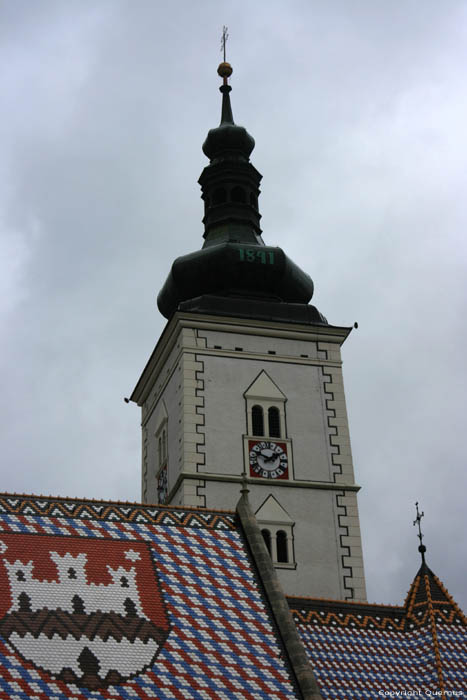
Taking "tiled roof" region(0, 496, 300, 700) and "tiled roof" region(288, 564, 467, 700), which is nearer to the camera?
"tiled roof" region(0, 496, 300, 700)

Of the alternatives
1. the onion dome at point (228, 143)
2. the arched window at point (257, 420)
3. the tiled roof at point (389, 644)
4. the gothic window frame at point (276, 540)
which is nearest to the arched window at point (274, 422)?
the arched window at point (257, 420)

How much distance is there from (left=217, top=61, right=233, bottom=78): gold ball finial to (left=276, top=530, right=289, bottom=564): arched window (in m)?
19.6

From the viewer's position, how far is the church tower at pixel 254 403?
3553 cm

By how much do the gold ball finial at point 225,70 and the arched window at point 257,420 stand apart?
15601 millimetres

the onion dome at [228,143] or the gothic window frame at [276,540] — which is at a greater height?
the onion dome at [228,143]

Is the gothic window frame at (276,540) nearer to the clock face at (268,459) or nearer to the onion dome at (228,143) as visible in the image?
the clock face at (268,459)

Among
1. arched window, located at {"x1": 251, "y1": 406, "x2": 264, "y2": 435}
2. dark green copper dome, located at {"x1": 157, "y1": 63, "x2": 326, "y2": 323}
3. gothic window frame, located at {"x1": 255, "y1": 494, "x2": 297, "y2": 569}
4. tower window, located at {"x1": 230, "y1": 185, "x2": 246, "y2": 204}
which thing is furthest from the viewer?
tower window, located at {"x1": 230, "y1": 185, "x2": 246, "y2": 204}

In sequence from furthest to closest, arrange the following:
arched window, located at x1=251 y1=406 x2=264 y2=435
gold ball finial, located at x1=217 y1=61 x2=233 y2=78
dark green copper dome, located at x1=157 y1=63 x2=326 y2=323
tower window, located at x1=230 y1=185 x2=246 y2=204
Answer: gold ball finial, located at x1=217 y1=61 x2=233 y2=78 → tower window, located at x1=230 y1=185 x2=246 y2=204 → dark green copper dome, located at x1=157 y1=63 x2=326 y2=323 → arched window, located at x1=251 y1=406 x2=264 y2=435

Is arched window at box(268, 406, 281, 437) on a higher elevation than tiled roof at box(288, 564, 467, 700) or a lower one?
higher

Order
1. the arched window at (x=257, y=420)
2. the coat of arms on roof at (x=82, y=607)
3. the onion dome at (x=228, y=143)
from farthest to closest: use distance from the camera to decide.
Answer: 1. the onion dome at (x=228, y=143)
2. the arched window at (x=257, y=420)
3. the coat of arms on roof at (x=82, y=607)

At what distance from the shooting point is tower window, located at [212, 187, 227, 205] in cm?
4331

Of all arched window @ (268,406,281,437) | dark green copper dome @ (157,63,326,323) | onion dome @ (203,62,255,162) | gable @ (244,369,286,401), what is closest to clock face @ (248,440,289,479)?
arched window @ (268,406,281,437)

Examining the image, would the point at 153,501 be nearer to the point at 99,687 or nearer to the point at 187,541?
the point at 187,541

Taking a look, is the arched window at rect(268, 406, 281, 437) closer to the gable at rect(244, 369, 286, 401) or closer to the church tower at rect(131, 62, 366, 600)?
the church tower at rect(131, 62, 366, 600)
